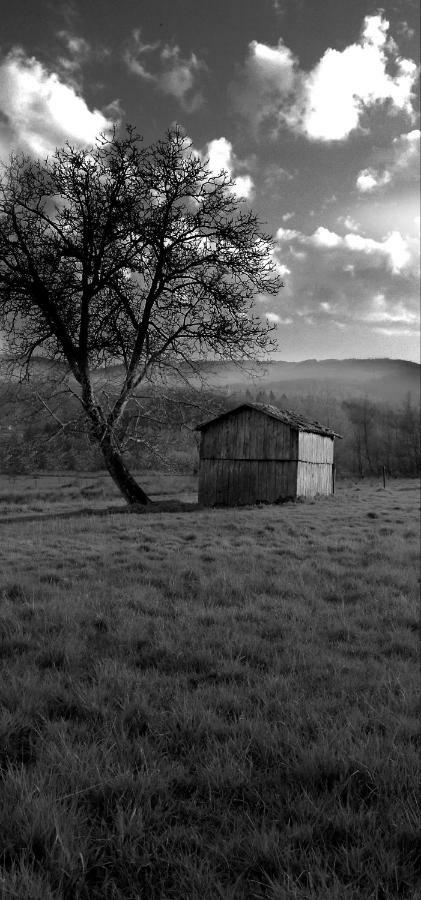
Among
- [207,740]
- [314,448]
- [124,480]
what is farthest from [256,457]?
[207,740]

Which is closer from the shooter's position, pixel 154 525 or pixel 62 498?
pixel 154 525

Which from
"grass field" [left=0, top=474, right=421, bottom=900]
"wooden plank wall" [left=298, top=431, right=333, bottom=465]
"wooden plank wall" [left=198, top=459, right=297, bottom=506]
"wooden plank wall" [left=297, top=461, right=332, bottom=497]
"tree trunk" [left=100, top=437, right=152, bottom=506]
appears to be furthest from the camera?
"wooden plank wall" [left=298, top=431, right=333, bottom=465]

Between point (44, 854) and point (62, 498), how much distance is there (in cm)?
3625

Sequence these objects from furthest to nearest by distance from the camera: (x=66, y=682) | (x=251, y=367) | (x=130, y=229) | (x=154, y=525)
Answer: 1. (x=251, y=367)
2. (x=130, y=229)
3. (x=154, y=525)
4. (x=66, y=682)

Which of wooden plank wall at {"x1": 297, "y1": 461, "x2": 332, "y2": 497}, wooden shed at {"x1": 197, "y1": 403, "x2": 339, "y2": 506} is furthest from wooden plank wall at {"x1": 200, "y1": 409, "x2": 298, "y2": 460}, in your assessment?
wooden plank wall at {"x1": 297, "y1": 461, "x2": 332, "y2": 497}

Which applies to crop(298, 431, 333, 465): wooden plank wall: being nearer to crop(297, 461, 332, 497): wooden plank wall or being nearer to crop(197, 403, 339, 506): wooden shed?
crop(197, 403, 339, 506): wooden shed

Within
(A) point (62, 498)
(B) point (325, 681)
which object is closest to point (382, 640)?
(B) point (325, 681)

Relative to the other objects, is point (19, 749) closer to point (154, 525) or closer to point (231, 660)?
point (231, 660)

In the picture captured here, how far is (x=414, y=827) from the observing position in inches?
104

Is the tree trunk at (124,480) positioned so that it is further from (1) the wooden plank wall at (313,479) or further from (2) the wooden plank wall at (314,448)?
(2) the wooden plank wall at (314,448)

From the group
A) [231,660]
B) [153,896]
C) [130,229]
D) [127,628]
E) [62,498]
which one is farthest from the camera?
[62,498]

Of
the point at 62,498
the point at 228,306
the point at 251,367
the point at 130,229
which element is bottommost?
the point at 62,498

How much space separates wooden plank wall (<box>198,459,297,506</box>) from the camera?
3062 cm

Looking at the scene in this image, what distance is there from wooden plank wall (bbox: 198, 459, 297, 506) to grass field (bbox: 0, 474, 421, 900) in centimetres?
2258
